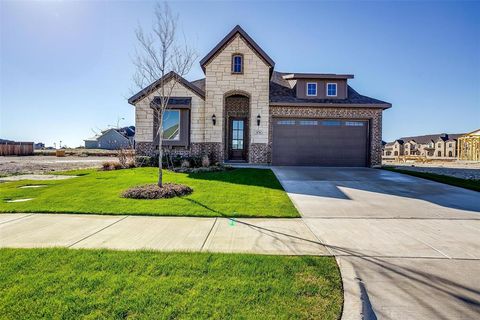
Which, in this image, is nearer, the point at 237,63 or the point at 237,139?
the point at 237,63

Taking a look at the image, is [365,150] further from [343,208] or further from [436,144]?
[436,144]

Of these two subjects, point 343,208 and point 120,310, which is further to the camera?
point 343,208

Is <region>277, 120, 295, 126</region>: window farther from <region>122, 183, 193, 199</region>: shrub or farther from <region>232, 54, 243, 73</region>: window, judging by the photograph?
<region>122, 183, 193, 199</region>: shrub

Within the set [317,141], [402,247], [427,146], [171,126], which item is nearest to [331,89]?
[317,141]

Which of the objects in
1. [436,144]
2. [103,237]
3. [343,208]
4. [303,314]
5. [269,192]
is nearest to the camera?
[303,314]

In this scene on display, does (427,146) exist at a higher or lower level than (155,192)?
higher

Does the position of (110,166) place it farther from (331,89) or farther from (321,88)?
(331,89)

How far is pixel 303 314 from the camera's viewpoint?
248 cm

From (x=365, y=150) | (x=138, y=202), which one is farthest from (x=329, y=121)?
(x=138, y=202)

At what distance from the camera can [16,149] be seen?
33906mm

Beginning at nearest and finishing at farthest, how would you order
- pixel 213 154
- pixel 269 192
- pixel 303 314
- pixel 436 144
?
pixel 303 314, pixel 269 192, pixel 213 154, pixel 436 144

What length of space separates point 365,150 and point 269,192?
36.7 ft

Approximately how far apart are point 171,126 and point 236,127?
4378 millimetres

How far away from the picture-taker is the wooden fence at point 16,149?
3298cm
